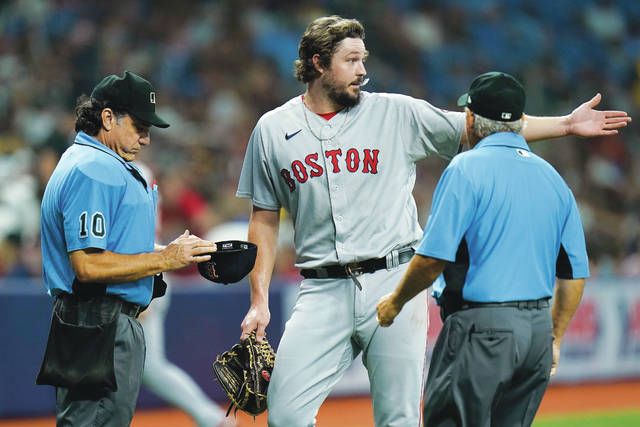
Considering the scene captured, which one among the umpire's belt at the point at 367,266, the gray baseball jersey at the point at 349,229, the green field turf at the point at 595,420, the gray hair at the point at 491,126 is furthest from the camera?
the green field turf at the point at 595,420

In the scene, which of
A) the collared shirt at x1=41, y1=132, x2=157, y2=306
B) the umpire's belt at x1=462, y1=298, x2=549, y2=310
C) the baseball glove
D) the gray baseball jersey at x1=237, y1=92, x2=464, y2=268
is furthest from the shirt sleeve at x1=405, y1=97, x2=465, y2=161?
the collared shirt at x1=41, y1=132, x2=157, y2=306

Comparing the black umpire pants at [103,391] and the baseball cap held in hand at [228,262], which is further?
the baseball cap held in hand at [228,262]

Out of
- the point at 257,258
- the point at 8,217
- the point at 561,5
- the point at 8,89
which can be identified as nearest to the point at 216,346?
the point at 8,217

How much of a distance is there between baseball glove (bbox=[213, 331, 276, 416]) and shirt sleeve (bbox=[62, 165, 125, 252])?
1166mm

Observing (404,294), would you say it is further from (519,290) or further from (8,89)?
(8,89)

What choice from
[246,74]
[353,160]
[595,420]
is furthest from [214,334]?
[353,160]

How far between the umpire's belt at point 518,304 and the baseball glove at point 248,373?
1.24 m

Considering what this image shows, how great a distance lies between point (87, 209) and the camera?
4.55 meters

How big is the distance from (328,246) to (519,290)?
115 cm

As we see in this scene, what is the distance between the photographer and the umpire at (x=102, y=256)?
458cm

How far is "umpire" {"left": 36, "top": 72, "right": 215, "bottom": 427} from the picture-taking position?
458cm

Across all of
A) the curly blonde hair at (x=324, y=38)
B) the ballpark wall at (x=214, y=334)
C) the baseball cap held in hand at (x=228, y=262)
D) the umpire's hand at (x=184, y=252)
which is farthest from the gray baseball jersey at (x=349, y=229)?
the ballpark wall at (x=214, y=334)

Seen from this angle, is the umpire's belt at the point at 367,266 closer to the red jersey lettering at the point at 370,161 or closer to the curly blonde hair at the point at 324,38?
the red jersey lettering at the point at 370,161

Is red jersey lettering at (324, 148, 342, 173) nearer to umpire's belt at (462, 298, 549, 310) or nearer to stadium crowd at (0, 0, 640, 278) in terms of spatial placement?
umpire's belt at (462, 298, 549, 310)
